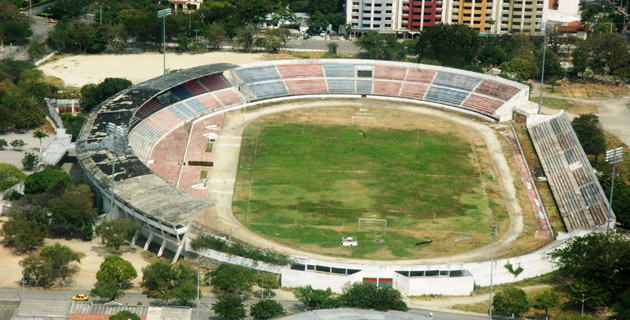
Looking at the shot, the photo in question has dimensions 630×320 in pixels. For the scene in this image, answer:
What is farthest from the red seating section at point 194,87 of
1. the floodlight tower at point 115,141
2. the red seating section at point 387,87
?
the red seating section at point 387,87

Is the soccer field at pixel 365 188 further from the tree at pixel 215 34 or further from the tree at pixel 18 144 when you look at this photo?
the tree at pixel 215 34

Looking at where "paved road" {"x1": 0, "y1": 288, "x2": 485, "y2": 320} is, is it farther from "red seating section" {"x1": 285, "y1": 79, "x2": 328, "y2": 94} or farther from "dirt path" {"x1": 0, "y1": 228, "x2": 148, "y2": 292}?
"red seating section" {"x1": 285, "y1": 79, "x2": 328, "y2": 94}

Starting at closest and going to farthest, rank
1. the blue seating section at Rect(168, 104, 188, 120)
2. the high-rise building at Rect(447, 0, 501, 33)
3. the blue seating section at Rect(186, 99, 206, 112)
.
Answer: the blue seating section at Rect(168, 104, 188, 120) < the blue seating section at Rect(186, 99, 206, 112) < the high-rise building at Rect(447, 0, 501, 33)

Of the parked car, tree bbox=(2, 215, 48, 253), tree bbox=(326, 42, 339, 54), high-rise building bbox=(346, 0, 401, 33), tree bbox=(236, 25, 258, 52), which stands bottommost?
the parked car

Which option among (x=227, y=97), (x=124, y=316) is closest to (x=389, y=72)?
(x=227, y=97)

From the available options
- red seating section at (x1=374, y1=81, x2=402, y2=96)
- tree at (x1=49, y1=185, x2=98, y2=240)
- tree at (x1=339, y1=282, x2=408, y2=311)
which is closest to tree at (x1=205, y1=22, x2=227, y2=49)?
red seating section at (x1=374, y1=81, x2=402, y2=96)

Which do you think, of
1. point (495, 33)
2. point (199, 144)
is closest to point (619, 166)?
point (199, 144)

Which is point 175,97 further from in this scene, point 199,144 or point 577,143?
point 577,143
